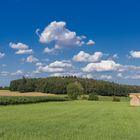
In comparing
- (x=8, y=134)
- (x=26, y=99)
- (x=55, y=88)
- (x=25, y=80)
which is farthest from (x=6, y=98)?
(x=25, y=80)

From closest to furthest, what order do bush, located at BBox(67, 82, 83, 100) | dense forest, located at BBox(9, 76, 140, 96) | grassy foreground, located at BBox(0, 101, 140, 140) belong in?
1. grassy foreground, located at BBox(0, 101, 140, 140)
2. bush, located at BBox(67, 82, 83, 100)
3. dense forest, located at BBox(9, 76, 140, 96)

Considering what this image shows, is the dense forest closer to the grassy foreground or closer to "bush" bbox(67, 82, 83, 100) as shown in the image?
"bush" bbox(67, 82, 83, 100)

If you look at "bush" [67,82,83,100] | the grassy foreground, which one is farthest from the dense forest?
the grassy foreground

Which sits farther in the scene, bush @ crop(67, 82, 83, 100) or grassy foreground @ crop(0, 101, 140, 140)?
bush @ crop(67, 82, 83, 100)

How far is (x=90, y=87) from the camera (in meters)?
177

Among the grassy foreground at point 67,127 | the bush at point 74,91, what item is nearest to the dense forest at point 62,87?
the bush at point 74,91

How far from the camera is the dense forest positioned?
16462 cm

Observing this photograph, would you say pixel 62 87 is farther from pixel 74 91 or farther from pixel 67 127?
pixel 67 127

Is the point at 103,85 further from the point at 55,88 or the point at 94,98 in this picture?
the point at 94,98

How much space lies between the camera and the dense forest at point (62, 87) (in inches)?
6481

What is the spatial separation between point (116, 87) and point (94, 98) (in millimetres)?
43001

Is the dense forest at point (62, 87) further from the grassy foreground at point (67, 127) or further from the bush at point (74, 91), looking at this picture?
the grassy foreground at point (67, 127)

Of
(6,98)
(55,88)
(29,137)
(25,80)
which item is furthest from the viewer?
(25,80)

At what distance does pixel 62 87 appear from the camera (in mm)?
165625
